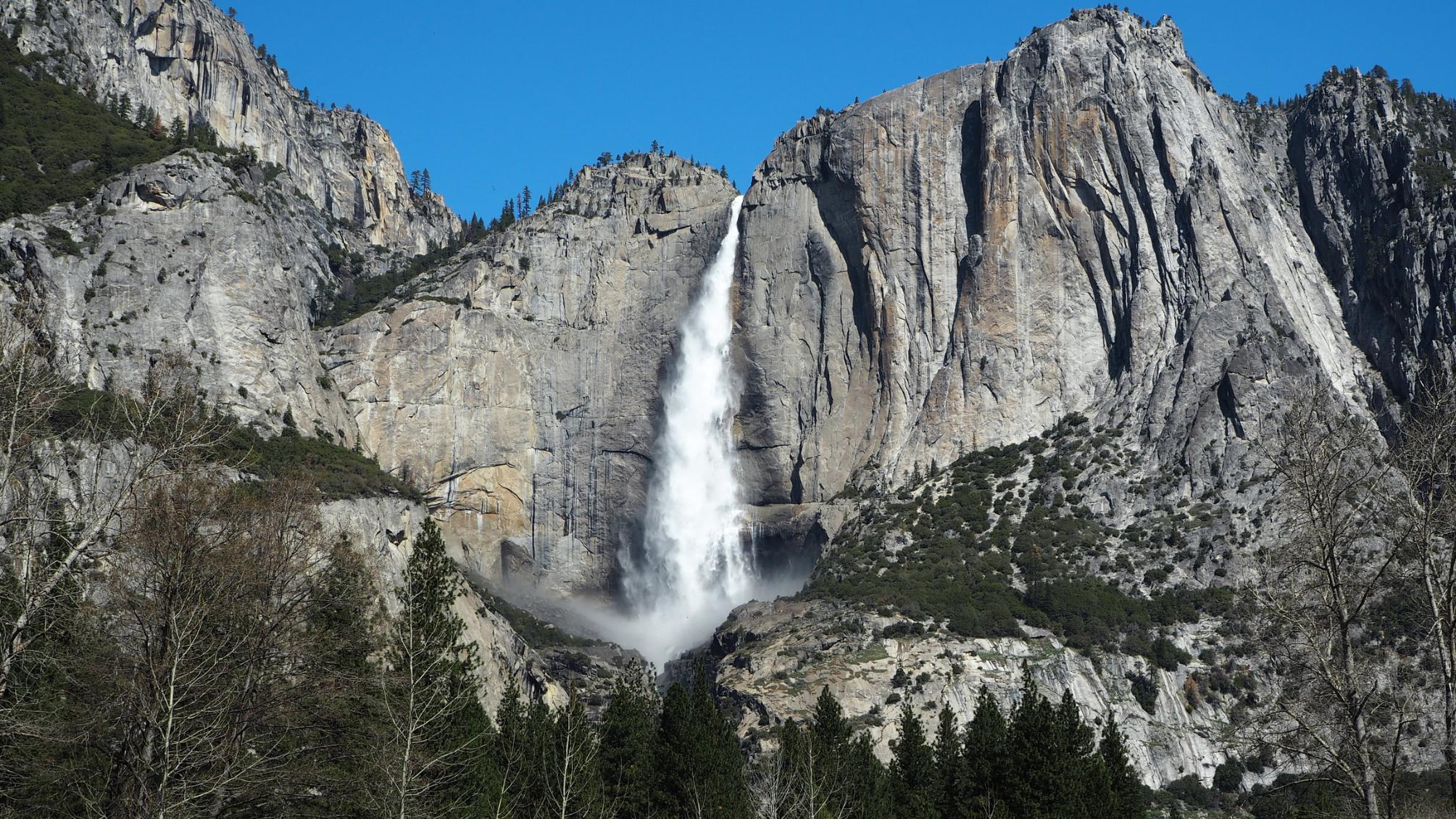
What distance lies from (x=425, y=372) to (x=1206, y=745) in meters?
74.3

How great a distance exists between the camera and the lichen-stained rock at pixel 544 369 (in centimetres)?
13650

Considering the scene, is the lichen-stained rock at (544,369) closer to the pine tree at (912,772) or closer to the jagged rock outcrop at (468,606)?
the jagged rock outcrop at (468,606)

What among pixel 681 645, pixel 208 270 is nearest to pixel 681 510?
pixel 681 645

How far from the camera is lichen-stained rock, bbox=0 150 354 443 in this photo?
109750mm

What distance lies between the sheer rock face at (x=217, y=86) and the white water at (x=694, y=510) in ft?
164

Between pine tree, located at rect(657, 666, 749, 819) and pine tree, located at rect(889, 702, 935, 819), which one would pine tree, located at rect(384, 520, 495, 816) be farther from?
pine tree, located at rect(889, 702, 935, 819)

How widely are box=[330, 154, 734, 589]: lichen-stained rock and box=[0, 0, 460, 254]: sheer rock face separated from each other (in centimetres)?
3315

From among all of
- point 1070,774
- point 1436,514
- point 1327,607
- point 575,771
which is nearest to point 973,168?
point 1070,774

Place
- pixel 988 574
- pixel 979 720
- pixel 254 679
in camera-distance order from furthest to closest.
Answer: pixel 988 574 → pixel 979 720 → pixel 254 679

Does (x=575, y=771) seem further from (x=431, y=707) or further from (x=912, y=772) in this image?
(x=912, y=772)

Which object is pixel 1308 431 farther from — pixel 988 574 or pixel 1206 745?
pixel 988 574

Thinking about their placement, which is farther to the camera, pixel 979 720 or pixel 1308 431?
pixel 979 720

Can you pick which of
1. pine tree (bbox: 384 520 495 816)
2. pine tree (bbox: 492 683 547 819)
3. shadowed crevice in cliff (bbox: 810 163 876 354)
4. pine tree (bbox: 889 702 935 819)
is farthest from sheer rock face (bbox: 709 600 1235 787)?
pine tree (bbox: 384 520 495 816)

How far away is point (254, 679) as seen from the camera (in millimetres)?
39844
